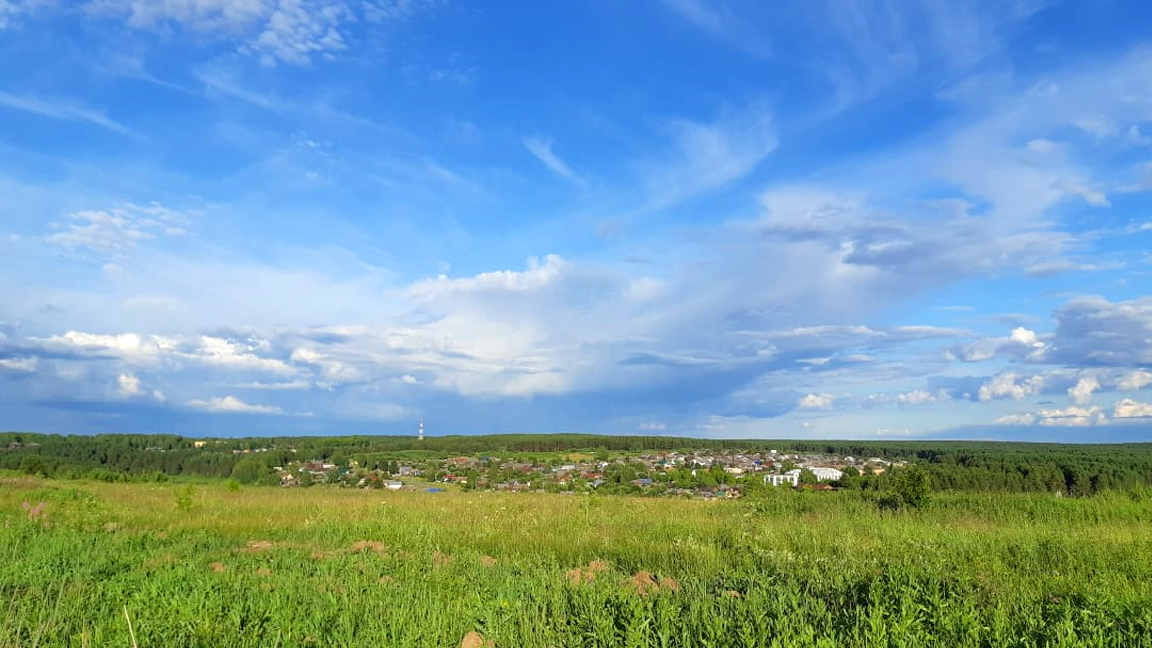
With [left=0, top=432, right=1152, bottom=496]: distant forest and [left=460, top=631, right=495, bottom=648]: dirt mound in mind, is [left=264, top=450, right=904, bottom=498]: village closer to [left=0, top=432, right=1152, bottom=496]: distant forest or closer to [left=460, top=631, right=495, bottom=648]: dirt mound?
[left=0, top=432, right=1152, bottom=496]: distant forest

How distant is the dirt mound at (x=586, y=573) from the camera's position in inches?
307

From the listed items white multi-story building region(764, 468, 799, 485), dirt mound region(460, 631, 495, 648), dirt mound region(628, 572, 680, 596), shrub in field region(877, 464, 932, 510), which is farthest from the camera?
white multi-story building region(764, 468, 799, 485)

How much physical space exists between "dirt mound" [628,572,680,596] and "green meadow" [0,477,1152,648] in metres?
0.04

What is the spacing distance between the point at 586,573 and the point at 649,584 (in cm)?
104

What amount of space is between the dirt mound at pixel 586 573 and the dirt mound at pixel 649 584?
51 centimetres

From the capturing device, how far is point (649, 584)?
766 cm

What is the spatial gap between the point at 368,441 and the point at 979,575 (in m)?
85.6

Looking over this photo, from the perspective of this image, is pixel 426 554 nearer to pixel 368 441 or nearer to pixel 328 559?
pixel 328 559

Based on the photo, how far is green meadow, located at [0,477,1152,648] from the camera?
17.6 feet

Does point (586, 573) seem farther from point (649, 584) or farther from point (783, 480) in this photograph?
point (783, 480)

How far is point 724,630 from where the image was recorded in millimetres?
5289

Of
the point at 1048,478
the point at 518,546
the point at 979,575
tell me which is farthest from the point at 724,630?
the point at 1048,478

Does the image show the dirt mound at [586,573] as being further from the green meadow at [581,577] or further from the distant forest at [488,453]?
the distant forest at [488,453]

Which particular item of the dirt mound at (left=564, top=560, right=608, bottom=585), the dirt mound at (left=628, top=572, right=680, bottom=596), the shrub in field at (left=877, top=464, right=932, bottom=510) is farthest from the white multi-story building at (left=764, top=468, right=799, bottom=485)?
the dirt mound at (left=628, top=572, right=680, bottom=596)
